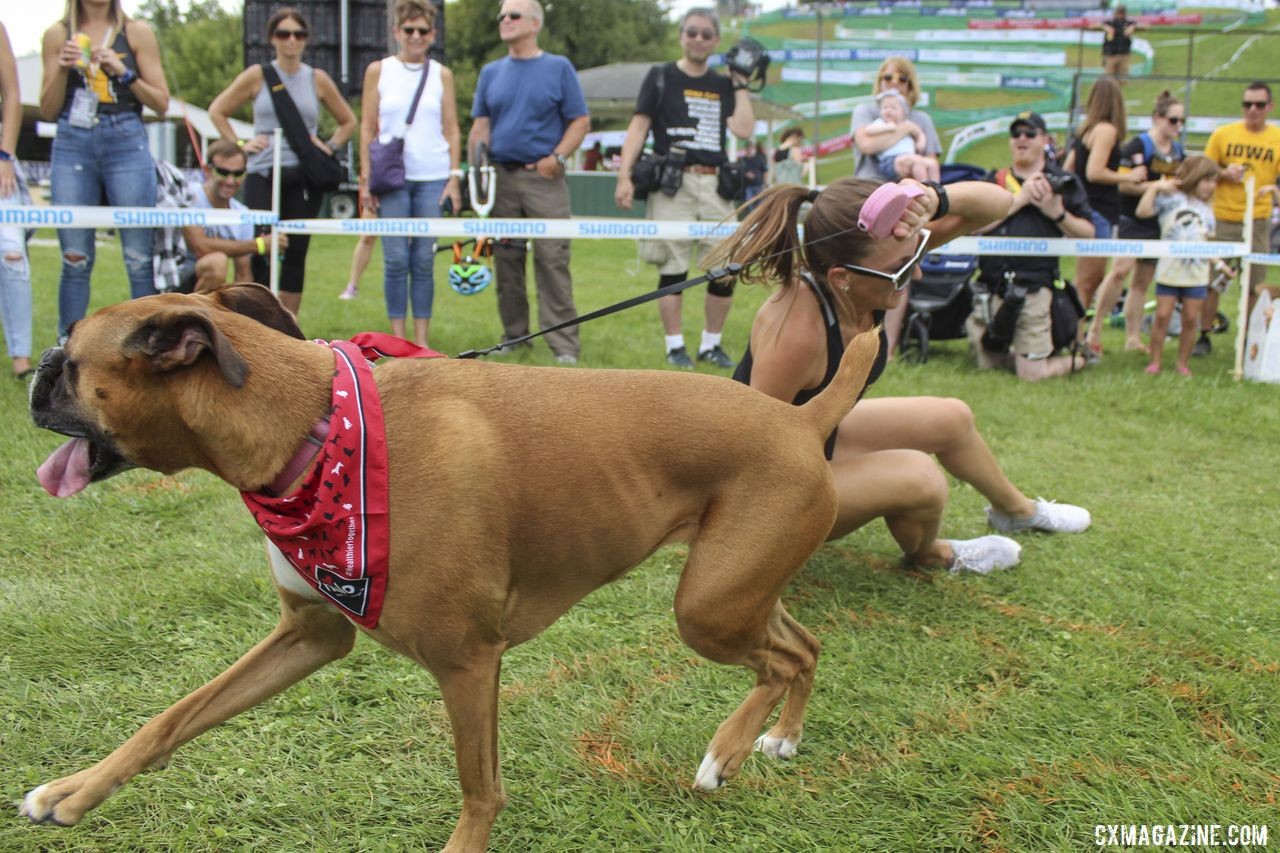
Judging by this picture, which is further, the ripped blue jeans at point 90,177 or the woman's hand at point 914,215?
the ripped blue jeans at point 90,177

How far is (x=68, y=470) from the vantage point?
89.7 inches

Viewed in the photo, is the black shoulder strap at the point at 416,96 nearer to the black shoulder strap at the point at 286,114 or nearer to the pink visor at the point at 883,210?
the black shoulder strap at the point at 286,114

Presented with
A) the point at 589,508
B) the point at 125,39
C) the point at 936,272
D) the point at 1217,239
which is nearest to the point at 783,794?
the point at 589,508

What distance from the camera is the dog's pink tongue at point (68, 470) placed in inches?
89.5

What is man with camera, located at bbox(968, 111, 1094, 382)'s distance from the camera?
814 centimetres

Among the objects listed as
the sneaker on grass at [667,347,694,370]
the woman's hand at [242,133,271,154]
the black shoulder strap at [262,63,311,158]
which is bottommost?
the sneaker on grass at [667,347,694,370]

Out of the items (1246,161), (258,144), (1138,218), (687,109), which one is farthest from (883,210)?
(1246,161)

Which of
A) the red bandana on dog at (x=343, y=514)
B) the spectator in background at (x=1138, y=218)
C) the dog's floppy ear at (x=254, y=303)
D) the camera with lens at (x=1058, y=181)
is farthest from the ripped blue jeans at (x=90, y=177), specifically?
the spectator in background at (x=1138, y=218)

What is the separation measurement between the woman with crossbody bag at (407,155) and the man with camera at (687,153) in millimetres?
1460

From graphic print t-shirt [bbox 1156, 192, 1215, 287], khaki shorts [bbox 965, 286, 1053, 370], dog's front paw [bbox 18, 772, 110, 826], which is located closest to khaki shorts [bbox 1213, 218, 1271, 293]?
graphic print t-shirt [bbox 1156, 192, 1215, 287]

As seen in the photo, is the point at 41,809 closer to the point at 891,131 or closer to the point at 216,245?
the point at 216,245

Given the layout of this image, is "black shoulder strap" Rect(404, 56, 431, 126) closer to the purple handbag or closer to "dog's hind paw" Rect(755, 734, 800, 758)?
the purple handbag

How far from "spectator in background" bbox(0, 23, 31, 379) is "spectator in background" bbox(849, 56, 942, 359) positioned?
578 centimetres

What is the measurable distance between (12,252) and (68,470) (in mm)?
5093
